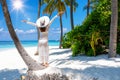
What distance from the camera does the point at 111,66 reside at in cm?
1177

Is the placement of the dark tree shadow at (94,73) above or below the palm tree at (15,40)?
below

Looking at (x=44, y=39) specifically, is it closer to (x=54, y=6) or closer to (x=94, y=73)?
(x=94, y=73)

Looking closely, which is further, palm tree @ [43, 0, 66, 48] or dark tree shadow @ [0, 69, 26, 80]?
palm tree @ [43, 0, 66, 48]

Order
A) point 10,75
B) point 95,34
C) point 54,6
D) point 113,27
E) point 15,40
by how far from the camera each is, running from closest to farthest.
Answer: point 15,40 → point 10,75 → point 113,27 → point 95,34 → point 54,6

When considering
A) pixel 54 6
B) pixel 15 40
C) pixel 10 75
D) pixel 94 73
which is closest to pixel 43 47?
pixel 15 40

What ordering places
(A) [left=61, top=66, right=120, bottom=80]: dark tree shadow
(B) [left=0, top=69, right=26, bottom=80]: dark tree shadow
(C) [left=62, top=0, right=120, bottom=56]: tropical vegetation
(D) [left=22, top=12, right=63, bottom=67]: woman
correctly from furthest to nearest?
1. (C) [left=62, top=0, right=120, bottom=56]: tropical vegetation
2. (D) [left=22, top=12, right=63, bottom=67]: woman
3. (B) [left=0, top=69, right=26, bottom=80]: dark tree shadow
4. (A) [left=61, top=66, right=120, bottom=80]: dark tree shadow

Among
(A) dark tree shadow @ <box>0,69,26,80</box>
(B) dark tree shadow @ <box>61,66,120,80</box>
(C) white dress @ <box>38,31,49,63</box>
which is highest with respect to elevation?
(C) white dress @ <box>38,31,49,63</box>

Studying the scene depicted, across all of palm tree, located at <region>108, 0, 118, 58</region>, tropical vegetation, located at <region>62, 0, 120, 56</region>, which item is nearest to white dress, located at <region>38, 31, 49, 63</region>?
palm tree, located at <region>108, 0, 118, 58</region>

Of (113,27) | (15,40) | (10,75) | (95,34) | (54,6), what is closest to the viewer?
(15,40)

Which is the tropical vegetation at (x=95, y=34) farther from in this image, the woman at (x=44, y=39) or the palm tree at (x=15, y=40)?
the palm tree at (x=15, y=40)

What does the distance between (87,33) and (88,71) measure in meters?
5.67

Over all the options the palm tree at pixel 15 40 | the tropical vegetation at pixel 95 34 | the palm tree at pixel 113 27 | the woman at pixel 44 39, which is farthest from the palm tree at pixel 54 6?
the palm tree at pixel 15 40

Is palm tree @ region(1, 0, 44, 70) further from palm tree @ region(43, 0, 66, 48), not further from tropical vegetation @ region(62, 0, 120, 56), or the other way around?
palm tree @ region(43, 0, 66, 48)

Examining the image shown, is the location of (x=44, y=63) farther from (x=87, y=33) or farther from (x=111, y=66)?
(x=87, y=33)
